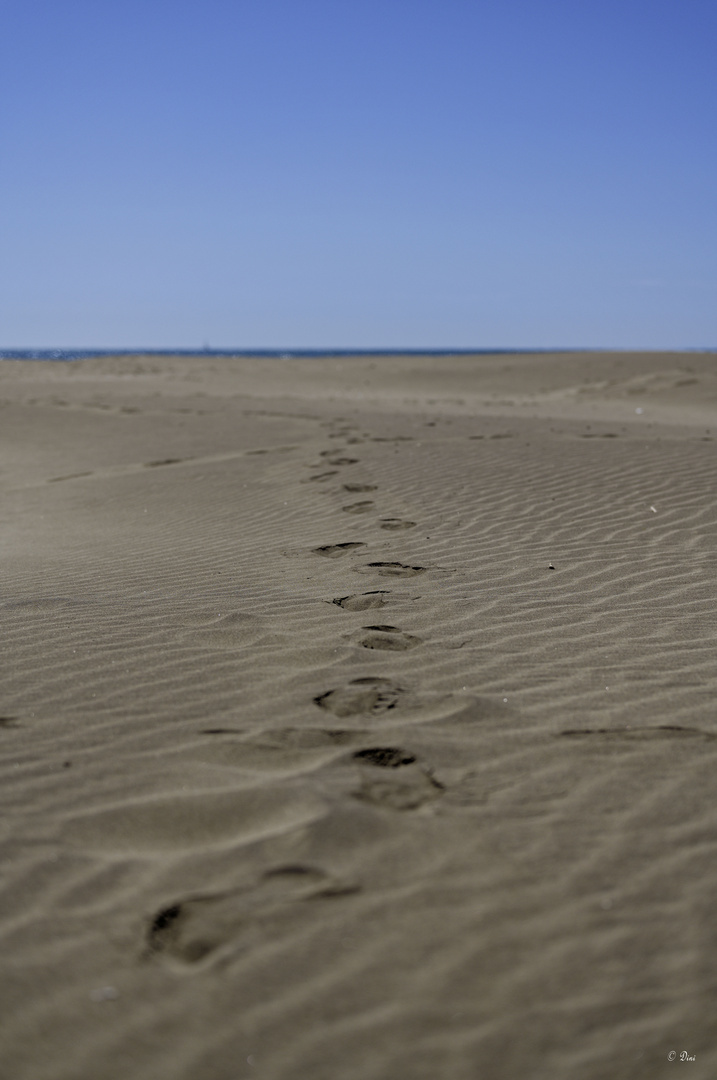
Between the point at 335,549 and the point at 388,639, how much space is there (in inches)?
75.4

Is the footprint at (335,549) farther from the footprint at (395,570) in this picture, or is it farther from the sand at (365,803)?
the footprint at (395,570)

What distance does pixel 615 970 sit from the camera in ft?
6.44

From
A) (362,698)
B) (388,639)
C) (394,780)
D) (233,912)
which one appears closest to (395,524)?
(388,639)

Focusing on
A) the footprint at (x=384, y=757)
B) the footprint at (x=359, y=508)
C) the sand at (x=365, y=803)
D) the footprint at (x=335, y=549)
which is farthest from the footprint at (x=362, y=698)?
the footprint at (x=359, y=508)

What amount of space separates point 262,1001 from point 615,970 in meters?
0.76

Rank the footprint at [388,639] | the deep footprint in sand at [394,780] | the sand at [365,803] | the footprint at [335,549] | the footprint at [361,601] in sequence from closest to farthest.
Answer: the sand at [365,803] → the deep footprint in sand at [394,780] → the footprint at [388,639] → the footprint at [361,601] → the footprint at [335,549]

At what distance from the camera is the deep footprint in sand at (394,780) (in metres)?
2.56

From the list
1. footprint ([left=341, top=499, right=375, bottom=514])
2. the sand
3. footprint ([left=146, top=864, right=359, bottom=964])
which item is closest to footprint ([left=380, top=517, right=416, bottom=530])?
the sand

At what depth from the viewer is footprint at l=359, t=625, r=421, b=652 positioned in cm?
379

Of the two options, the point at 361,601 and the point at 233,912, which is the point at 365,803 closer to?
the point at 233,912

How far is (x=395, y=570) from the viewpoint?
5094 millimetres

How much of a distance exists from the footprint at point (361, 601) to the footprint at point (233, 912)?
2.16m

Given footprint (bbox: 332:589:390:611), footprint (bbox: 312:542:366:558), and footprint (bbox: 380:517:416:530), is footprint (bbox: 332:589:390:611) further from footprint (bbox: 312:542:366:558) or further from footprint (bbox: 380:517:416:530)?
footprint (bbox: 380:517:416:530)

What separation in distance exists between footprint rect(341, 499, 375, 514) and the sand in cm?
37
